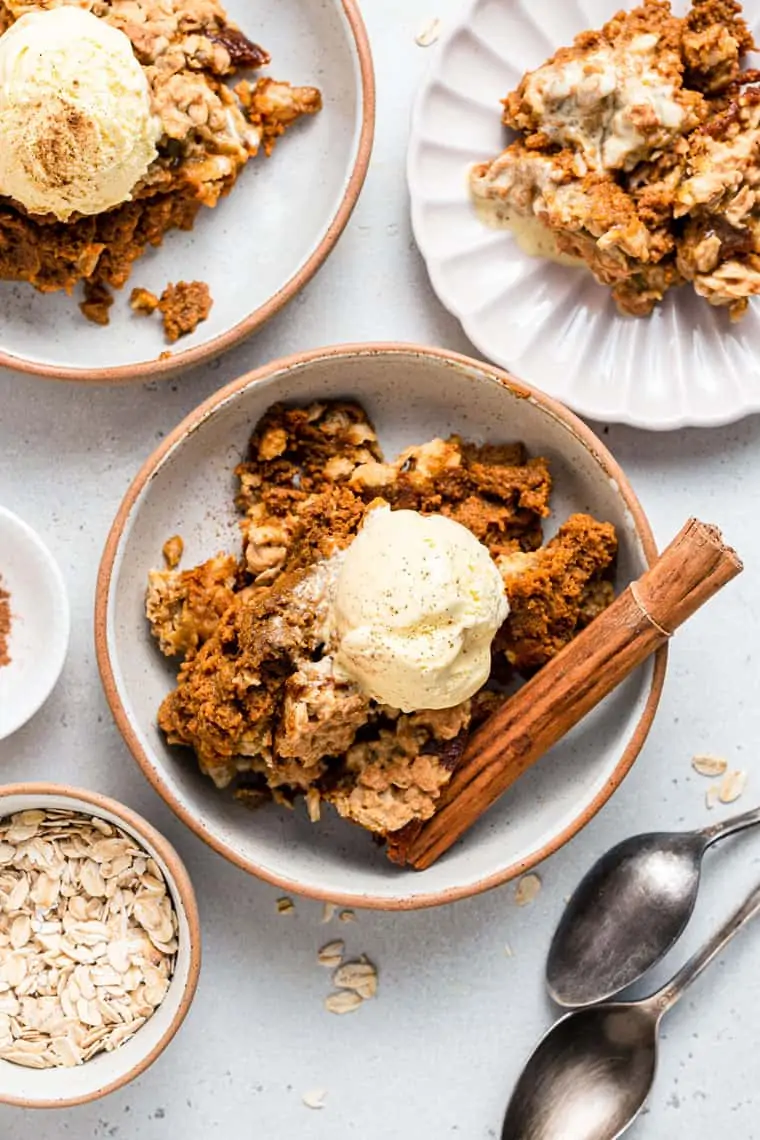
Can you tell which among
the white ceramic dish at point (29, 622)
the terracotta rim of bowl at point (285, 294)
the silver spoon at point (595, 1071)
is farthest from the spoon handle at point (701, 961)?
the terracotta rim of bowl at point (285, 294)

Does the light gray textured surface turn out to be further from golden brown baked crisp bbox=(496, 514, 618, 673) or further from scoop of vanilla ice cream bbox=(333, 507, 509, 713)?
scoop of vanilla ice cream bbox=(333, 507, 509, 713)

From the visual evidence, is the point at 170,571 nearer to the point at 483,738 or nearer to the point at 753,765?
the point at 483,738

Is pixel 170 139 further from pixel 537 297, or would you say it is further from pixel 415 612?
pixel 415 612

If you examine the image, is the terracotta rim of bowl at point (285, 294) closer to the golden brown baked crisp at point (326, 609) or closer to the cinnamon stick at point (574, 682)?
→ the golden brown baked crisp at point (326, 609)

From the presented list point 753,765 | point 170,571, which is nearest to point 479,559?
point 170,571

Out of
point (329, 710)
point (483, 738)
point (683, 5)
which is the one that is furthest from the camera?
point (683, 5)

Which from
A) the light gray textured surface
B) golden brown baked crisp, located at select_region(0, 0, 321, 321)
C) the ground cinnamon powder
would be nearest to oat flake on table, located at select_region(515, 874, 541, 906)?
the light gray textured surface

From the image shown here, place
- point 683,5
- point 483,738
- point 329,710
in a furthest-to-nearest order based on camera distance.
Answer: point 683,5, point 483,738, point 329,710
